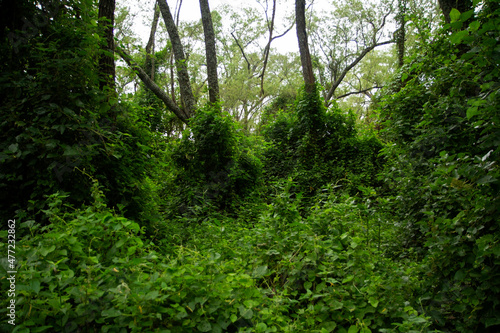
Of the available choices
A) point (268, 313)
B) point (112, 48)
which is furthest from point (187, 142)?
point (268, 313)

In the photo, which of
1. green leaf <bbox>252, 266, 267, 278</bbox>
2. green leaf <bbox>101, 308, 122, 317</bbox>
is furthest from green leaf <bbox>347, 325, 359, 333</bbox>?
green leaf <bbox>101, 308, 122, 317</bbox>

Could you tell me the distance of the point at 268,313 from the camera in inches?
63.6

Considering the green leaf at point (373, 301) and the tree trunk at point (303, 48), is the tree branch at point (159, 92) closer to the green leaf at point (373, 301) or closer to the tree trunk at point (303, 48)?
the tree trunk at point (303, 48)

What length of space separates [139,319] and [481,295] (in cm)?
195

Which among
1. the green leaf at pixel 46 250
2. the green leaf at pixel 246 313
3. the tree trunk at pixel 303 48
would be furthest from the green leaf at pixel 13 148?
the tree trunk at pixel 303 48

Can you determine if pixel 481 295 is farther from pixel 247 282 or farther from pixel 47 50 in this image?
pixel 47 50

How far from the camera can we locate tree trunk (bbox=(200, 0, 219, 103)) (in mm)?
7480

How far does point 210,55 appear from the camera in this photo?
800cm

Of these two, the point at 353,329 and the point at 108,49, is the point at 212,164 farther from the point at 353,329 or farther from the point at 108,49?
the point at 353,329

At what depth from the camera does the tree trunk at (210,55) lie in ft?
24.5

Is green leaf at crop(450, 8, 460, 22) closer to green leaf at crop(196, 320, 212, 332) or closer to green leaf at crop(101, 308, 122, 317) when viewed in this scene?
green leaf at crop(196, 320, 212, 332)

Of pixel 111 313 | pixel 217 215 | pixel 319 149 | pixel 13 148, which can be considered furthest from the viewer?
pixel 319 149

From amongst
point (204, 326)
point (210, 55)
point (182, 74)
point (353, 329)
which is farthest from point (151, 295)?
point (210, 55)

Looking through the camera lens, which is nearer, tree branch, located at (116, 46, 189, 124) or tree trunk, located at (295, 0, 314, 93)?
tree branch, located at (116, 46, 189, 124)
